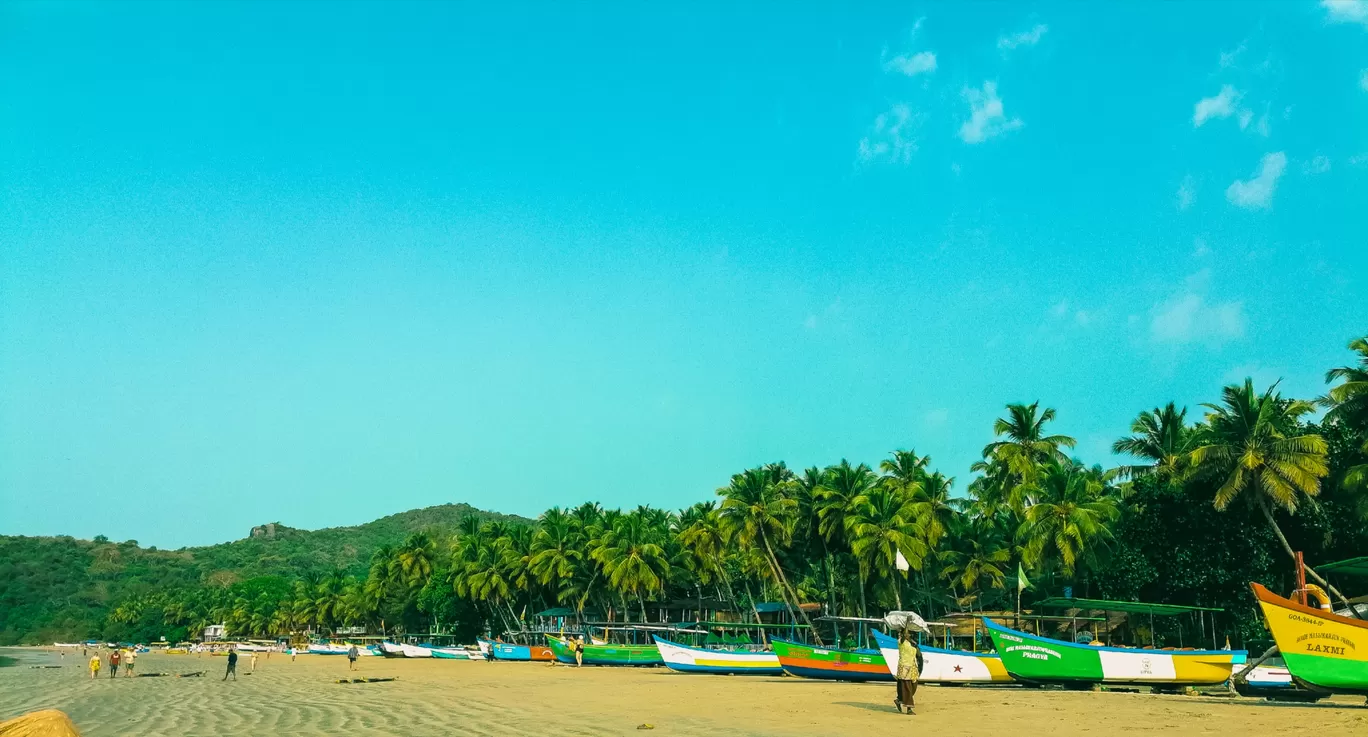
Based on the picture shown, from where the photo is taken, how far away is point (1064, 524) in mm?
42094

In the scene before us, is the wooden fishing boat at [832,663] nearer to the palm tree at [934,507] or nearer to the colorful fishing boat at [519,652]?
the palm tree at [934,507]

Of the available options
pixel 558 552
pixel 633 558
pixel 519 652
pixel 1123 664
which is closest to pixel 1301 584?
pixel 1123 664

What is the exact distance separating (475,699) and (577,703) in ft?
11.5

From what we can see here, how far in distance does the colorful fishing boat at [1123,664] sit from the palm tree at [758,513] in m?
26.9

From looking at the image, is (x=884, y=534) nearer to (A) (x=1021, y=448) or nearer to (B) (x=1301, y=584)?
(A) (x=1021, y=448)

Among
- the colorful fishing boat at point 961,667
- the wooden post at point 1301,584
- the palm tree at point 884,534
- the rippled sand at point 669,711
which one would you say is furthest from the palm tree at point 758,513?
the wooden post at point 1301,584

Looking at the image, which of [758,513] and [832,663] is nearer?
[832,663]

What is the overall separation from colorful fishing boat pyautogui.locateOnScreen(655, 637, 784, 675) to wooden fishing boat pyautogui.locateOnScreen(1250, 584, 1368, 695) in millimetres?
20808

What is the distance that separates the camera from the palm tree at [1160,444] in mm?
43469

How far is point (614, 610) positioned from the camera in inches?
2921

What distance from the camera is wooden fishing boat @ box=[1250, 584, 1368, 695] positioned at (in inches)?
761

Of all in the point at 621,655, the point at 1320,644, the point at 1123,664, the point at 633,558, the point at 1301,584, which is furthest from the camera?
the point at 633,558

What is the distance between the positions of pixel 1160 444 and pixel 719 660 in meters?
23.8

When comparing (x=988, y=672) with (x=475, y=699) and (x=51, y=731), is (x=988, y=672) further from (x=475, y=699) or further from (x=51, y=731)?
(x=51, y=731)
